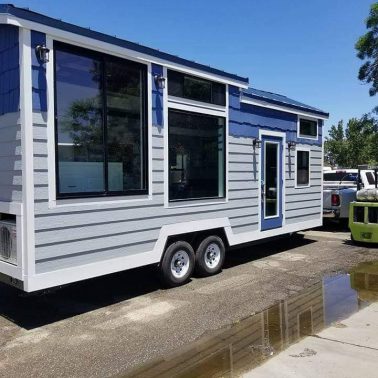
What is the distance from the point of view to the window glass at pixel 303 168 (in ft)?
32.3

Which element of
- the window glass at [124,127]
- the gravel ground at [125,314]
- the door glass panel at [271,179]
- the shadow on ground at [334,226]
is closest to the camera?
the gravel ground at [125,314]

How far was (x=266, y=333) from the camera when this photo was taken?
4.92m

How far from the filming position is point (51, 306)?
5.84 metres

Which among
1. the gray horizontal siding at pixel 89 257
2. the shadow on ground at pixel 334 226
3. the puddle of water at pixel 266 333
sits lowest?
the puddle of water at pixel 266 333

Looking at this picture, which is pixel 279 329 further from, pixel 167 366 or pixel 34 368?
pixel 34 368

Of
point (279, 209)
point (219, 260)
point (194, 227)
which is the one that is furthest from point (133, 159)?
point (279, 209)

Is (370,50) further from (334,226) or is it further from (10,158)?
(10,158)

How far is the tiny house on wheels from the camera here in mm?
4902

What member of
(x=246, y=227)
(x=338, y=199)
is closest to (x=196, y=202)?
(x=246, y=227)

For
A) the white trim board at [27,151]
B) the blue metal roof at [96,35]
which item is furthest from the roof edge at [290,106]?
the white trim board at [27,151]

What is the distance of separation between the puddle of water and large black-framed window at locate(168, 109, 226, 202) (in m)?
2.13

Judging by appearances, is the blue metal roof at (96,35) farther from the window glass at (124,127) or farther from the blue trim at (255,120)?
the blue trim at (255,120)

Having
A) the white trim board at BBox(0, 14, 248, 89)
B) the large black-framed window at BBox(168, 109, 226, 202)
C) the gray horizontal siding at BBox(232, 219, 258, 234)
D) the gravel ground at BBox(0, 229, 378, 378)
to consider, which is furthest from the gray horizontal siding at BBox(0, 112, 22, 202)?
the gray horizontal siding at BBox(232, 219, 258, 234)

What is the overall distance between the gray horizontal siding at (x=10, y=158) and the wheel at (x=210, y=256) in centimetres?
308
